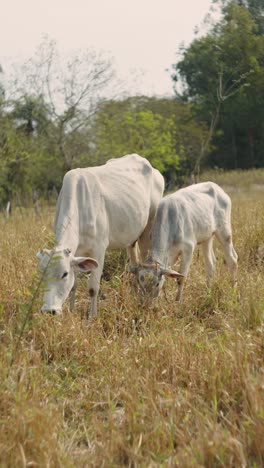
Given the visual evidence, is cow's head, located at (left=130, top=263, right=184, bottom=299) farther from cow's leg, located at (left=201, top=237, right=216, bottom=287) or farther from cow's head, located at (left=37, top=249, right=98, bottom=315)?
cow's leg, located at (left=201, top=237, right=216, bottom=287)

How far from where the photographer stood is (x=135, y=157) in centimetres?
786

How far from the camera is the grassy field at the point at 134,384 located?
3.09 meters

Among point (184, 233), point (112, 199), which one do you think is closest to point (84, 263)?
point (112, 199)

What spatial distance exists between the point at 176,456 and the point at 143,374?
1239 millimetres

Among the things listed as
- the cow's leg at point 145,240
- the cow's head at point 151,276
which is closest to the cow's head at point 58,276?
the cow's head at point 151,276

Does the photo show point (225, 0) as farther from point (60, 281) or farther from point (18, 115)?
point (60, 281)

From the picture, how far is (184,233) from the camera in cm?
668

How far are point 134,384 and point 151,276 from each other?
6.77ft


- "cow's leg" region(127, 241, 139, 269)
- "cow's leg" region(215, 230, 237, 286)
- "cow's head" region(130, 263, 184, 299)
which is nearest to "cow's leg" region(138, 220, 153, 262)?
"cow's leg" region(127, 241, 139, 269)

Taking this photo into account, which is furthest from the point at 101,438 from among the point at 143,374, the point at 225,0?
the point at 225,0

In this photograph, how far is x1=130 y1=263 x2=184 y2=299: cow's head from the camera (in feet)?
19.3

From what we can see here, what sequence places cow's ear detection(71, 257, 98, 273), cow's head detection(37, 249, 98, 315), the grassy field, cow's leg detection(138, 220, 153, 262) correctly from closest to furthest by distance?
the grassy field < cow's head detection(37, 249, 98, 315) < cow's ear detection(71, 257, 98, 273) < cow's leg detection(138, 220, 153, 262)

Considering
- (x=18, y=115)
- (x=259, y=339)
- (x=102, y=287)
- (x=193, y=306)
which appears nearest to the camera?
(x=259, y=339)

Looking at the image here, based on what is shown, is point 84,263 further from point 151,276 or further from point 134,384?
point 134,384
